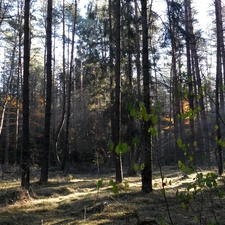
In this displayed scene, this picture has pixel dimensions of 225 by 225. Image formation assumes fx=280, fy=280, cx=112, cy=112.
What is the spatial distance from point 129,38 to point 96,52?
3.45 m

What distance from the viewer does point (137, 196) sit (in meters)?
7.83

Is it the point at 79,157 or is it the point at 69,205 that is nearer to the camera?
the point at 69,205

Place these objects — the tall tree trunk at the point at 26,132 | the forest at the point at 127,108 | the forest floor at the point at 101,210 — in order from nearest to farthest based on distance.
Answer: the forest at the point at 127,108 → the forest floor at the point at 101,210 → the tall tree trunk at the point at 26,132

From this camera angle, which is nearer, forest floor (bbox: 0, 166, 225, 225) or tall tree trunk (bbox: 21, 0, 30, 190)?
forest floor (bbox: 0, 166, 225, 225)

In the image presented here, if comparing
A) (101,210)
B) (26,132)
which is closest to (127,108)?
(101,210)

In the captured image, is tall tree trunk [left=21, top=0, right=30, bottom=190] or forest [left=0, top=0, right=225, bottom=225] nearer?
forest [left=0, top=0, right=225, bottom=225]

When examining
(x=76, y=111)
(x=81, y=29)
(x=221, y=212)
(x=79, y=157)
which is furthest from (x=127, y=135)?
(x=76, y=111)

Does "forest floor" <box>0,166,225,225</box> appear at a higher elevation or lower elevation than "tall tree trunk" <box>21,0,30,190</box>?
lower

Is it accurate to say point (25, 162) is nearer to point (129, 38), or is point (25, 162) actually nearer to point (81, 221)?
point (81, 221)

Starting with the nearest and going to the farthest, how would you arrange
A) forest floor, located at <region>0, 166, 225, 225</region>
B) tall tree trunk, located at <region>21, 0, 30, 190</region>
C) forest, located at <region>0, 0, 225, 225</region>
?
forest, located at <region>0, 0, 225, 225</region> < forest floor, located at <region>0, 166, 225, 225</region> < tall tree trunk, located at <region>21, 0, 30, 190</region>

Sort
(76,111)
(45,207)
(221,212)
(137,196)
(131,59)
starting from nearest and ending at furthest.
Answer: (221,212), (45,207), (137,196), (131,59), (76,111)

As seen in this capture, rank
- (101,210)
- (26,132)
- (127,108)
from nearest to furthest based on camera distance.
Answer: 1. (127,108)
2. (101,210)
3. (26,132)

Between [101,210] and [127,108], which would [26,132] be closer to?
[101,210]

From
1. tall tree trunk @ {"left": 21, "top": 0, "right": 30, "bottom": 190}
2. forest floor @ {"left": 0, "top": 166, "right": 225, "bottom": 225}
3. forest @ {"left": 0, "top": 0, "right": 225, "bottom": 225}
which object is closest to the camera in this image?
forest @ {"left": 0, "top": 0, "right": 225, "bottom": 225}
